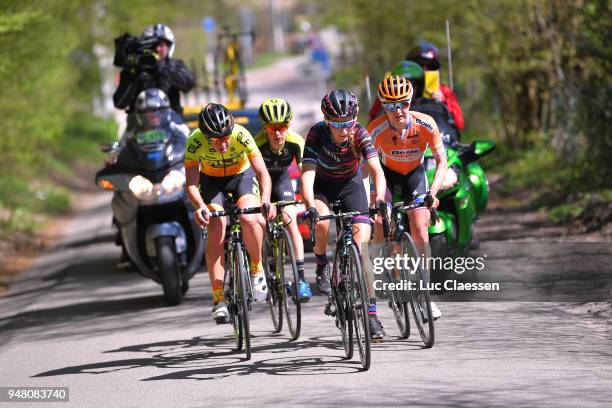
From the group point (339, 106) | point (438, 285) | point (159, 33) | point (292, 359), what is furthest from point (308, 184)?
point (159, 33)

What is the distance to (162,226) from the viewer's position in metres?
13.2

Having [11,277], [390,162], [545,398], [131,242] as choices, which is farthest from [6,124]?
[545,398]

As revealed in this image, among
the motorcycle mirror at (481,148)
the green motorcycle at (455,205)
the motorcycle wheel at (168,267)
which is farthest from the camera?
the motorcycle mirror at (481,148)

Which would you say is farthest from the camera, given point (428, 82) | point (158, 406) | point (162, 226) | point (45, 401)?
point (428, 82)

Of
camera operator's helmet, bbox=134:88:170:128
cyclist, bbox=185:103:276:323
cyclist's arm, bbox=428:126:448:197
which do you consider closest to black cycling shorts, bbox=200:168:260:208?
cyclist, bbox=185:103:276:323

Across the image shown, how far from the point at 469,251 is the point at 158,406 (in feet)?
20.0

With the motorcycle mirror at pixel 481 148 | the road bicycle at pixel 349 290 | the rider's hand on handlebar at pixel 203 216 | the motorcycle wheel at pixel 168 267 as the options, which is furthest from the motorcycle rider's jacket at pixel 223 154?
the motorcycle mirror at pixel 481 148

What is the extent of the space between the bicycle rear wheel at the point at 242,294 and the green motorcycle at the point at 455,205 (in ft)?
8.56

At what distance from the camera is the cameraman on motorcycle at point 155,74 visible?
50.9 feet

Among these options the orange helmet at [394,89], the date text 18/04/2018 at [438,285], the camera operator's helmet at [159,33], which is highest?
the camera operator's helmet at [159,33]

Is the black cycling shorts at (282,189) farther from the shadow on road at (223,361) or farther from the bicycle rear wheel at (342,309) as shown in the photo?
the bicycle rear wheel at (342,309)

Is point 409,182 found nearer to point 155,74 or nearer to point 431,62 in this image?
point 431,62

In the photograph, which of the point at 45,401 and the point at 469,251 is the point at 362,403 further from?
the point at 469,251

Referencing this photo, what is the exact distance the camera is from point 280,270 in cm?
1087
